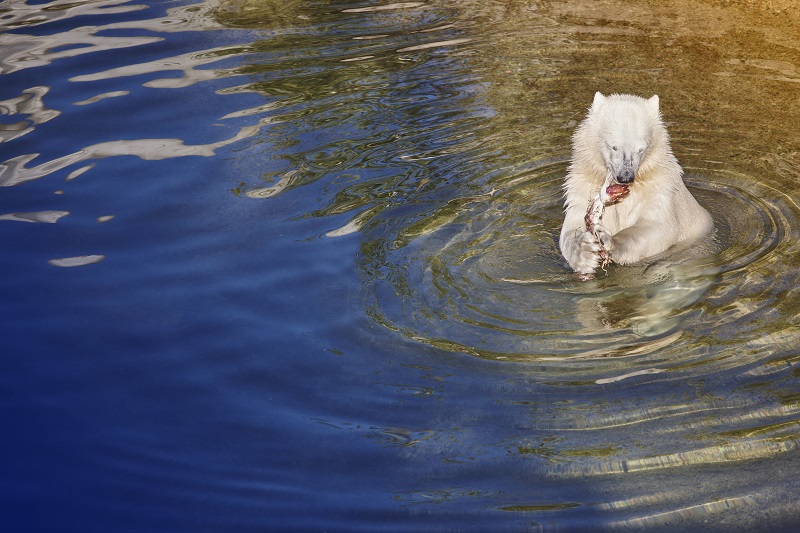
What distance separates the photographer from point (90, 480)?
4.14 meters

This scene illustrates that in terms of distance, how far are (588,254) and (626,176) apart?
467mm

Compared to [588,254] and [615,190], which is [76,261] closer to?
[588,254]

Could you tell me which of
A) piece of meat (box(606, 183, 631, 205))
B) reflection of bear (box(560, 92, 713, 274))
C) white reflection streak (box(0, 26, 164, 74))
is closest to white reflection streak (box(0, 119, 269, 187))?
white reflection streak (box(0, 26, 164, 74))

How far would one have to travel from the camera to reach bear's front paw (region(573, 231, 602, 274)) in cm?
542

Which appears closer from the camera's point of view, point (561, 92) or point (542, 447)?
point (542, 447)

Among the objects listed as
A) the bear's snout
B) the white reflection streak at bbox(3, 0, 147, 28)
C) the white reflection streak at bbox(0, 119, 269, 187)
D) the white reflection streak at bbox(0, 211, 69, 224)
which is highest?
the white reflection streak at bbox(3, 0, 147, 28)

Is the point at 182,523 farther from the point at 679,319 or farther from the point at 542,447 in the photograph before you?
the point at 679,319

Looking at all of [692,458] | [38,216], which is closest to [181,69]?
[38,216]

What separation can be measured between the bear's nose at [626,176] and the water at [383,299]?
560mm

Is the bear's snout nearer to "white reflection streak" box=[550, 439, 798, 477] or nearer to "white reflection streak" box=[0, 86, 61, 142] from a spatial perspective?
"white reflection streak" box=[550, 439, 798, 477]

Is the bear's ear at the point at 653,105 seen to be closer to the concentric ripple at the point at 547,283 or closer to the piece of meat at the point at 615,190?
the piece of meat at the point at 615,190

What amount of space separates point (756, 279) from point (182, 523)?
3.39 meters

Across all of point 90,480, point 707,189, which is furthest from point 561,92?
point 90,480

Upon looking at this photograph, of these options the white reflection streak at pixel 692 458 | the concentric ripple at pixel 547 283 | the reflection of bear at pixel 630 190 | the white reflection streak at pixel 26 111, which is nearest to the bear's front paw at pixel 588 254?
the reflection of bear at pixel 630 190
